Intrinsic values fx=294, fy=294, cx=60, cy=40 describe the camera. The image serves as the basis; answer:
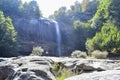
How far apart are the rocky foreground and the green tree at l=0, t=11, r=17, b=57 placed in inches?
1290

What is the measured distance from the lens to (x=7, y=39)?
44.0 m

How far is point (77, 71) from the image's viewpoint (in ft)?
31.6

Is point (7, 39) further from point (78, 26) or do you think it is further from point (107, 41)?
point (107, 41)

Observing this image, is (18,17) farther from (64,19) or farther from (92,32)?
(92,32)

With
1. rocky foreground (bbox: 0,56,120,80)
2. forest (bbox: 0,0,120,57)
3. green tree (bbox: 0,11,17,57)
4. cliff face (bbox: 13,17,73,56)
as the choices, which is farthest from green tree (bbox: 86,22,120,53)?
rocky foreground (bbox: 0,56,120,80)

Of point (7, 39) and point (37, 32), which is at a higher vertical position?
point (37, 32)

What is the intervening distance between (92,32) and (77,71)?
135 feet

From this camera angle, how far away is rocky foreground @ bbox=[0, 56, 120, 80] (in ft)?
20.3

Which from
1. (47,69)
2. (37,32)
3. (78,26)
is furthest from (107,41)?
(47,69)

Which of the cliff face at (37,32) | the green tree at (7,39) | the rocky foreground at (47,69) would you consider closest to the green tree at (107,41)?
the green tree at (7,39)

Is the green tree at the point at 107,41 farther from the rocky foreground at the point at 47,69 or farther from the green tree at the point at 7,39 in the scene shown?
the rocky foreground at the point at 47,69

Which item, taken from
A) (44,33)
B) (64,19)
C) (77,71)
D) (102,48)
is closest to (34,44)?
(44,33)

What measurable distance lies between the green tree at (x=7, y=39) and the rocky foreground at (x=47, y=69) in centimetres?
3277

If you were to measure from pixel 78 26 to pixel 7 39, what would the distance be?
1423 cm
